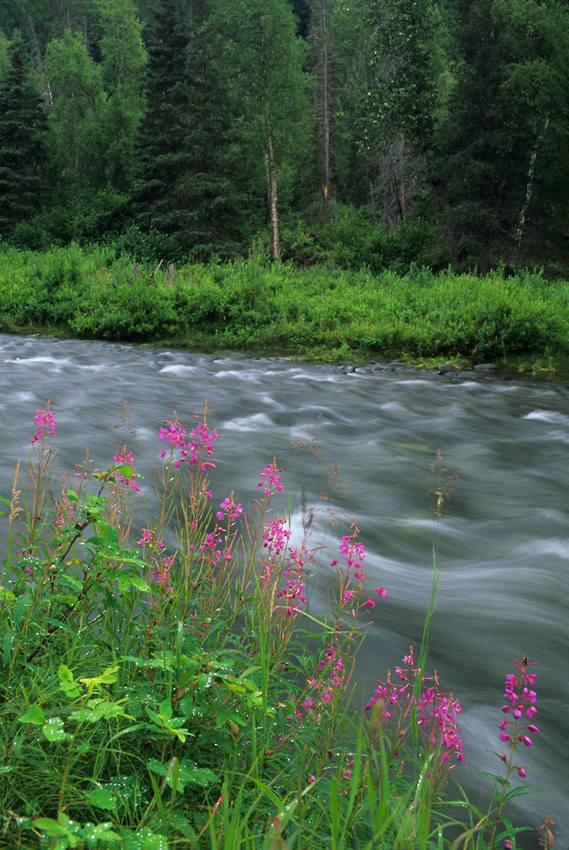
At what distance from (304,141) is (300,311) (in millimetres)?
28898

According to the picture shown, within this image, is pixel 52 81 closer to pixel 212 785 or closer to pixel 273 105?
pixel 273 105

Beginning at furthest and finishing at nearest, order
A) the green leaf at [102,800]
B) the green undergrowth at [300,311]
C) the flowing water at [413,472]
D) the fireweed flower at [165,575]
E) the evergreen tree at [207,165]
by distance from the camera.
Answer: the evergreen tree at [207,165] < the green undergrowth at [300,311] < the flowing water at [413,472] < the fireweed flower at [165,575] < the green leaf at [102,800]

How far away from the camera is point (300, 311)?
17047mm

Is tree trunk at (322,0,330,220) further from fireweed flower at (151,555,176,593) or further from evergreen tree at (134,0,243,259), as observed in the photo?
fireweed flower at (151,555,176,593)

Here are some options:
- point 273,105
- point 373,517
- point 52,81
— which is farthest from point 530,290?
point 52,81

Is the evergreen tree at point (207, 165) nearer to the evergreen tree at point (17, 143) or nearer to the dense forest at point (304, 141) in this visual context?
the dense forest at point (304, 141)

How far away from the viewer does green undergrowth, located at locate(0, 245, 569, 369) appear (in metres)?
14.2

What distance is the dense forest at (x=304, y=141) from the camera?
24922 millimetres

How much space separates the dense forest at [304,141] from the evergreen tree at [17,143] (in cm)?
11

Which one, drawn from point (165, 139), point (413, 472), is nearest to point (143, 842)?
point (413, 472)

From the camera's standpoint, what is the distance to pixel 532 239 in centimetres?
2611

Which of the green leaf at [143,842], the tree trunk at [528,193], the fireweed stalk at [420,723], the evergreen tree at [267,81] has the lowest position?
the fireweed stalk at [420,723]

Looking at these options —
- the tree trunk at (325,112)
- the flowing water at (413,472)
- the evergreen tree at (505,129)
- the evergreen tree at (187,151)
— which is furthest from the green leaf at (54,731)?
the tree trunk at (325,112)

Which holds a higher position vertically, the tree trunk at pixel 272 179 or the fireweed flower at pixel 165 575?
the tree trunk at pixel 272 179
